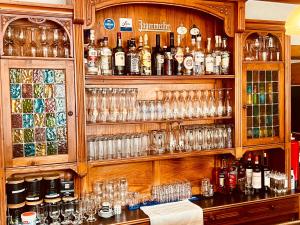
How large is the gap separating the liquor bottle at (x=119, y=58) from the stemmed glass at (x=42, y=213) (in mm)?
1087

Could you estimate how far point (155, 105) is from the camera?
2672mm

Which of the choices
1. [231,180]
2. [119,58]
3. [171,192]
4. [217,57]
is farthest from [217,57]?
[171,192]

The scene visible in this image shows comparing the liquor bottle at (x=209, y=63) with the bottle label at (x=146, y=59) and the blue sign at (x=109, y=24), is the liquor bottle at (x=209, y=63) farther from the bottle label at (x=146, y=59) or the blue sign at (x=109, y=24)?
the blue sign at (x=109, y=24)

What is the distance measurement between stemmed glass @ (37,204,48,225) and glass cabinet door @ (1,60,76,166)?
0.34 meters

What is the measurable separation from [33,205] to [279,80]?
2202mm

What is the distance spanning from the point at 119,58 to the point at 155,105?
46 centimetres

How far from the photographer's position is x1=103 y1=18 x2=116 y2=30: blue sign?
2.64 m

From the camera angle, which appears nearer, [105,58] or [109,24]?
[105,58]

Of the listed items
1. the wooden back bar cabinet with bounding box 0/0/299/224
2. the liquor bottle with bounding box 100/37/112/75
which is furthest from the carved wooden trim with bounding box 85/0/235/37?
the liquor bottle with bounding box 100/37/112/75

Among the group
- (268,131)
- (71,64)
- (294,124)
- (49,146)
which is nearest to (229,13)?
(268,131)

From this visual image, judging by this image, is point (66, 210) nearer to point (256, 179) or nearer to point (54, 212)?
point (54, 212)

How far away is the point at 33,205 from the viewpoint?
2.32 metres

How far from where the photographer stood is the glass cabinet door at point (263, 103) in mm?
2852

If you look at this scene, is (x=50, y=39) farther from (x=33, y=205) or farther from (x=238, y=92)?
(x=238, y=92)
